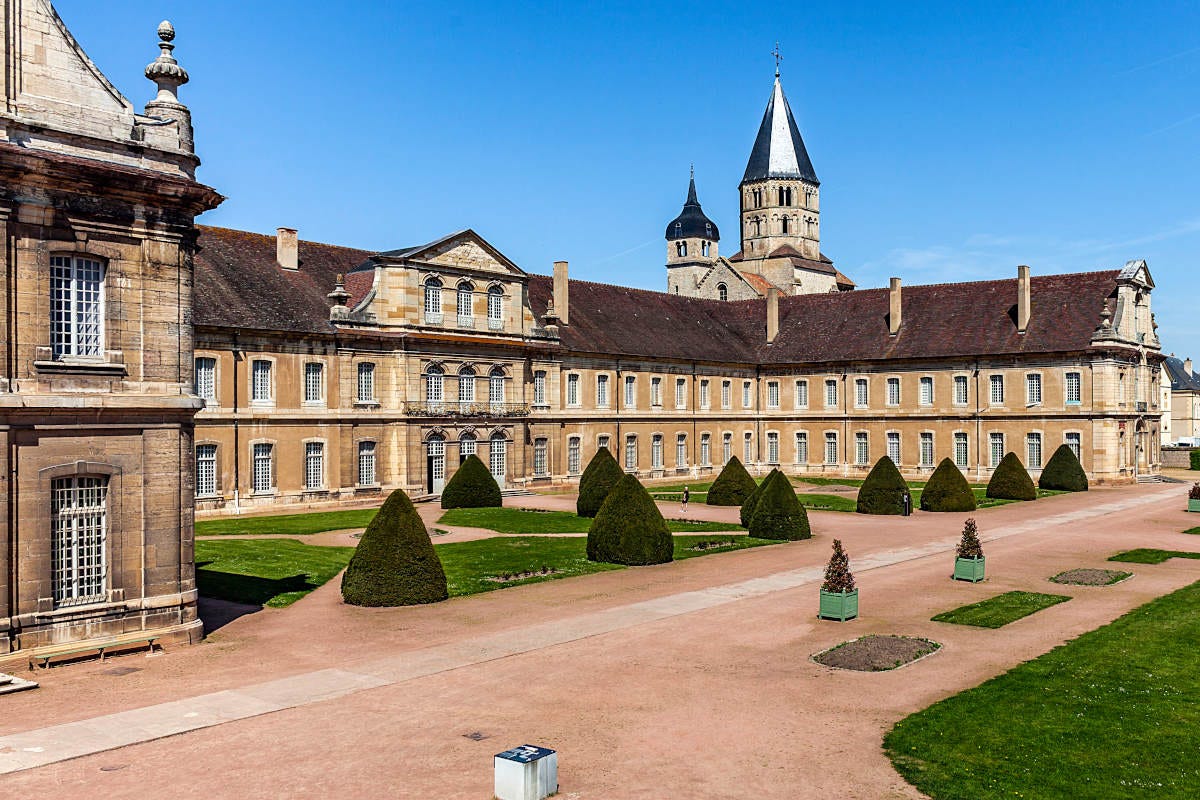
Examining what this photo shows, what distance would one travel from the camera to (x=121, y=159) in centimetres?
1767

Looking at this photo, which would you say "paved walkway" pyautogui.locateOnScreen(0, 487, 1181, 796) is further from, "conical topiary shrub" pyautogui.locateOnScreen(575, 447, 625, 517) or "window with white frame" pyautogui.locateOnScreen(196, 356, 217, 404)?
"window with white frame" pyautogui.locateOnScreen(196, 356, 217, 404)

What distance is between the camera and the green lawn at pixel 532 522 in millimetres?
33963

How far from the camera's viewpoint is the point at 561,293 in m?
52.6

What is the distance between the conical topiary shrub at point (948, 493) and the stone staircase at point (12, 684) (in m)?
32.4

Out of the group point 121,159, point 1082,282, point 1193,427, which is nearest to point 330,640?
point 121,159

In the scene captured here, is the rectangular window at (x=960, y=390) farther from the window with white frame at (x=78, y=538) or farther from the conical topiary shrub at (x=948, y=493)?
the window with white frame at (x=78, y=538)

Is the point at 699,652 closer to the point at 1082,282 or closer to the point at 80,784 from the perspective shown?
the point at 80,784

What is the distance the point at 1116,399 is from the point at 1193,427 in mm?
55792

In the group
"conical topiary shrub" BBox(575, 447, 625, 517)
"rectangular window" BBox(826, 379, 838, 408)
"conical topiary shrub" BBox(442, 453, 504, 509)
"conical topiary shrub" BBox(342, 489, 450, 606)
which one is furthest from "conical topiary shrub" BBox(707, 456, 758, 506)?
"conical topiary shrub" BBox(342, 489, 450, 606)

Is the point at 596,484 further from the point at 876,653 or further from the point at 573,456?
the point at 876,653

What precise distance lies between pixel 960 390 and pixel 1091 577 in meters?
32.1

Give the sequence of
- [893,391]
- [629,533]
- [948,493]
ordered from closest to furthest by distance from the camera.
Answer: [629,533]
[948,493]
[893,391]

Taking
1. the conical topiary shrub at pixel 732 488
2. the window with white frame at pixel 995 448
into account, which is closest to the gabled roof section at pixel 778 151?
the window with white frame at pixel 995 448

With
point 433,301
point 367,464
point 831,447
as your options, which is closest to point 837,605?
point 367,464
